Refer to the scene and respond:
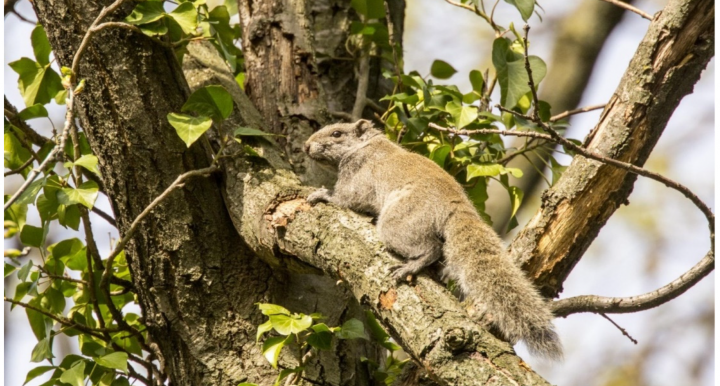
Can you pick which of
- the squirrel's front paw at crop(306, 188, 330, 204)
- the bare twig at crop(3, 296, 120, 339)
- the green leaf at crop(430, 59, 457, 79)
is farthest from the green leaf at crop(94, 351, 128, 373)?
the green leaf at crop(430, 59, 457, 79)

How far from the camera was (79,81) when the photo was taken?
346 cm

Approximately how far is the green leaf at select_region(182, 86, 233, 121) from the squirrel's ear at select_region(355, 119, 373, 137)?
120cm

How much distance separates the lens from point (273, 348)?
2988 millimetres

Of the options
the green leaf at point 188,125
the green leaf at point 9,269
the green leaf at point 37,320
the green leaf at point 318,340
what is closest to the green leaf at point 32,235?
the green leaf at point 9,269

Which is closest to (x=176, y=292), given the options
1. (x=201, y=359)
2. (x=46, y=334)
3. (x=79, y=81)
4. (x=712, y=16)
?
(x=201, y=359)

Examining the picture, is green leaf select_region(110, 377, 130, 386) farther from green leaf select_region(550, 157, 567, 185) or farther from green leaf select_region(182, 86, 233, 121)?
green leaf select_region(550, 157, 567, 185)

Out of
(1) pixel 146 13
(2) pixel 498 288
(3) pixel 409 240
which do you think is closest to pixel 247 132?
(1) pixel 146 13

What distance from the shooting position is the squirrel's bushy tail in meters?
2.95

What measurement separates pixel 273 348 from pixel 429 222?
42.6 inches

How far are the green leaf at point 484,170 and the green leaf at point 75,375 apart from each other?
2.12m

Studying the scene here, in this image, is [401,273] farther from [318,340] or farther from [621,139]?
[621,139]

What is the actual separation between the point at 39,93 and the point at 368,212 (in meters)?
2.01

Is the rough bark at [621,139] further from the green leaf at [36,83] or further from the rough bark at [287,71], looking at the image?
the green leaf at [36,83]

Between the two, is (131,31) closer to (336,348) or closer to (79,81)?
(79,81)
